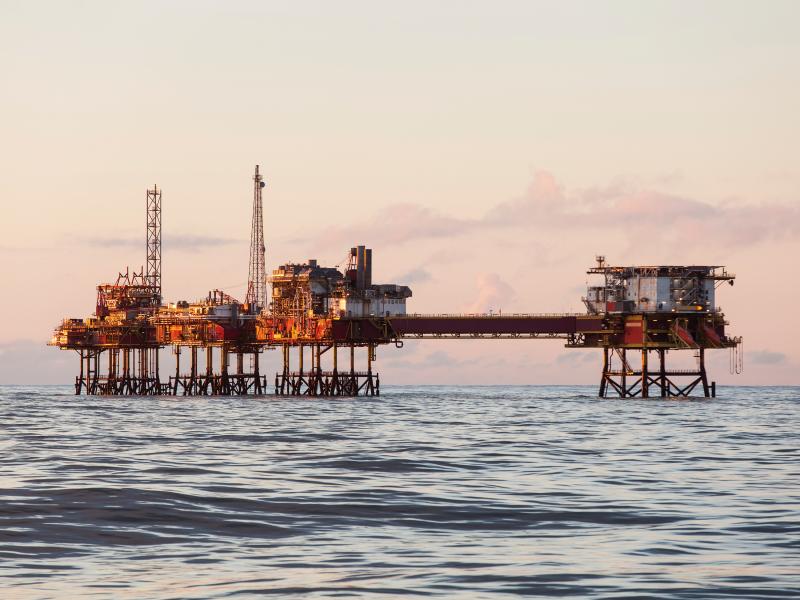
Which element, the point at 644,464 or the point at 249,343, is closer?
the point at 644,464

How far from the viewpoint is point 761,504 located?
3406 centimetres

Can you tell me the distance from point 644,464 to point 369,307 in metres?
96.1

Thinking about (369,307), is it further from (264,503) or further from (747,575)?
(747,575)

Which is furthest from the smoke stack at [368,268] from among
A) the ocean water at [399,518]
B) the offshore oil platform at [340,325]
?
the ocean water at [399,518]

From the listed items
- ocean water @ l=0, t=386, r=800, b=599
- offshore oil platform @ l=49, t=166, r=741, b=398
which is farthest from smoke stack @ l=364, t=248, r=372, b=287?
ocean water @ l=0, t=386, r=800, b=599

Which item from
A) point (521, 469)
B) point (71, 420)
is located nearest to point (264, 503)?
point (521, 469)

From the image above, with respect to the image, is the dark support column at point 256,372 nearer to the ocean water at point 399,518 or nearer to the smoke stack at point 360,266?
the smoke stack at point 360,266

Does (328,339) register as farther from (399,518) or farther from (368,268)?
(399,518)

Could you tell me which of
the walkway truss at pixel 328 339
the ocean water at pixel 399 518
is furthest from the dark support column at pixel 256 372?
the ocean water at pixel 399 518

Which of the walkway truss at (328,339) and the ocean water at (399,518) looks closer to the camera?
the ocean water at (399,518)

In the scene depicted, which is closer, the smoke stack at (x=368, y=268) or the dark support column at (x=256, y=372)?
the smoke stack at (x=368, y=268)

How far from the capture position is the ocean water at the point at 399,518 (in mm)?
23641

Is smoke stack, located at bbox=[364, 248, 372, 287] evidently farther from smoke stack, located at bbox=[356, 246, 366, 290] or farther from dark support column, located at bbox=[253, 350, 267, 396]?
dark support column, located at bbox=[253, 350, 267, 396]

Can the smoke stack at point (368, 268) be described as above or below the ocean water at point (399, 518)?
above
